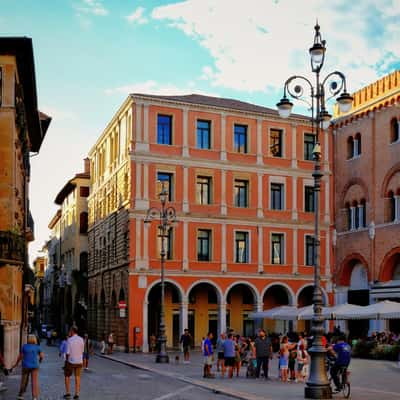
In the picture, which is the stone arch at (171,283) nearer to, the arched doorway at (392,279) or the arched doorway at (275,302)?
the arched doorway at (275,302)

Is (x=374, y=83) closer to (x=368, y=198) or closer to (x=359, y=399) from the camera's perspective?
(x=368, y=198)

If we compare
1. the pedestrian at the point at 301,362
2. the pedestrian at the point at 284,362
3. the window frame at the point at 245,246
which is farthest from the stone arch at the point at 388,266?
the pedestrian at the point at 284,362

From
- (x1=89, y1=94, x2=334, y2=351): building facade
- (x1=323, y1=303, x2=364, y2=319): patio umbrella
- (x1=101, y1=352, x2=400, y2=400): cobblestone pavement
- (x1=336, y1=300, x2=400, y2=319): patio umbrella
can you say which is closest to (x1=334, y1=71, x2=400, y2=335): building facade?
(x1=89, y1=94, x2=334, y2=351): building facade

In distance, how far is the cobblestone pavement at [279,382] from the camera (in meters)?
20.0

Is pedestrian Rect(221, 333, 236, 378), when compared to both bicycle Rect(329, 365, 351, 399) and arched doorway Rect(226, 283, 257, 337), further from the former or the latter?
arched doorway Rect(226, 283, 257, 337)

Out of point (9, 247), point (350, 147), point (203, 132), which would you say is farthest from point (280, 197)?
point (9, 247)

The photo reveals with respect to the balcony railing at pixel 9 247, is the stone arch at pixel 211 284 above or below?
below

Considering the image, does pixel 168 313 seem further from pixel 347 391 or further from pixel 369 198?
pixel 347 391

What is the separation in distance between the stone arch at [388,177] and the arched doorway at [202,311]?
11971 mm

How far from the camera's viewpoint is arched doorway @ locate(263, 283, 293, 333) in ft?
164

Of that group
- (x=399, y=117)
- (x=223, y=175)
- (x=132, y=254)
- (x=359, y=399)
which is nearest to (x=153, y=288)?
(x=132, y=254)

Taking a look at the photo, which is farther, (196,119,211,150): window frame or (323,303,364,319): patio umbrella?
(196,119,211,150): window frame

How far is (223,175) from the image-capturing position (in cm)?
4778

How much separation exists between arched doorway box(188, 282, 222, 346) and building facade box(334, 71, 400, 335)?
25.6 feet
